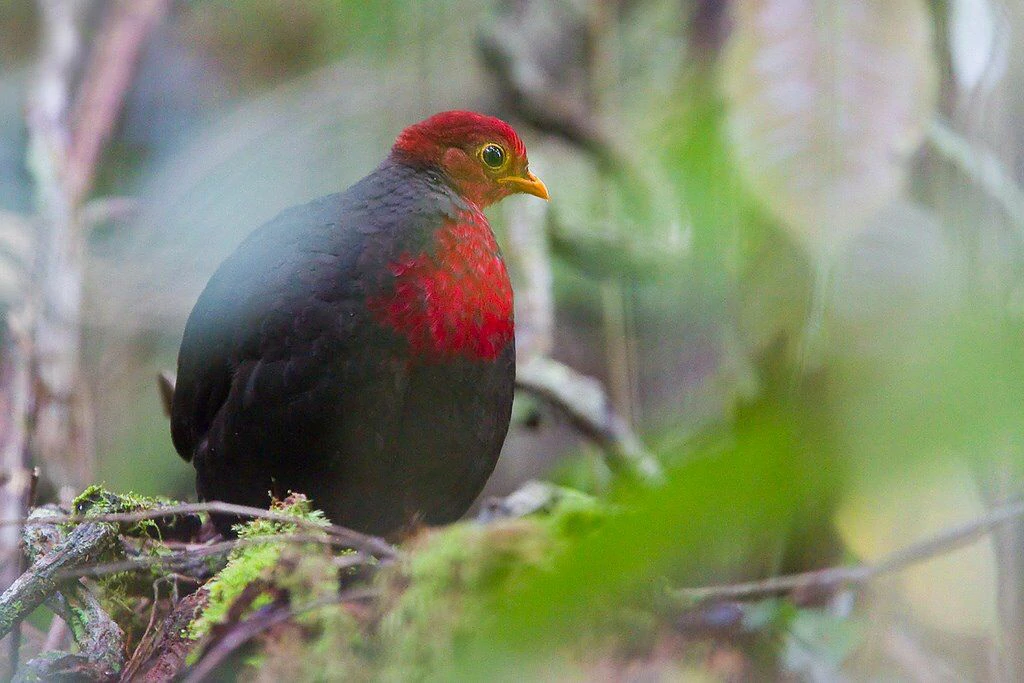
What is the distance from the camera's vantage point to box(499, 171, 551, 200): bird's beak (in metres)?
2.35

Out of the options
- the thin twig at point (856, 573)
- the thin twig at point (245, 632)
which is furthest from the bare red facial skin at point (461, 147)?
the thin twig at point (856, 573)

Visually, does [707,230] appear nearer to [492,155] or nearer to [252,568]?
[492,155]

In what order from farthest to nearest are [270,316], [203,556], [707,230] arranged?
[270,316], [203,556], [707,230]

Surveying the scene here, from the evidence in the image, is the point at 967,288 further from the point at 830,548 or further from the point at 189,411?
the point at 189,411

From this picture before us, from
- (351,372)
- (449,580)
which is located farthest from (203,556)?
(449,580)

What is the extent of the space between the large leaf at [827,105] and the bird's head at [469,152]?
780 millimetres

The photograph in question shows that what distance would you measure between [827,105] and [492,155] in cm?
100

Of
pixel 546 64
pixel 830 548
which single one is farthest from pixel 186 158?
pixel 830 548

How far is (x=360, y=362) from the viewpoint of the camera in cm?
183

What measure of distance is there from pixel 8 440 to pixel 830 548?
2030 millimetres

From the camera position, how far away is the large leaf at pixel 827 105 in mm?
1380

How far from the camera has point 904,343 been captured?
65 centimetres

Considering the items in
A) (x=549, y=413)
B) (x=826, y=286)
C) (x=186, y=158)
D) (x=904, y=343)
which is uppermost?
(x=186, y=158)

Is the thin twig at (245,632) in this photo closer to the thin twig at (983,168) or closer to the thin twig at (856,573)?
the thin twig at (856,573)
